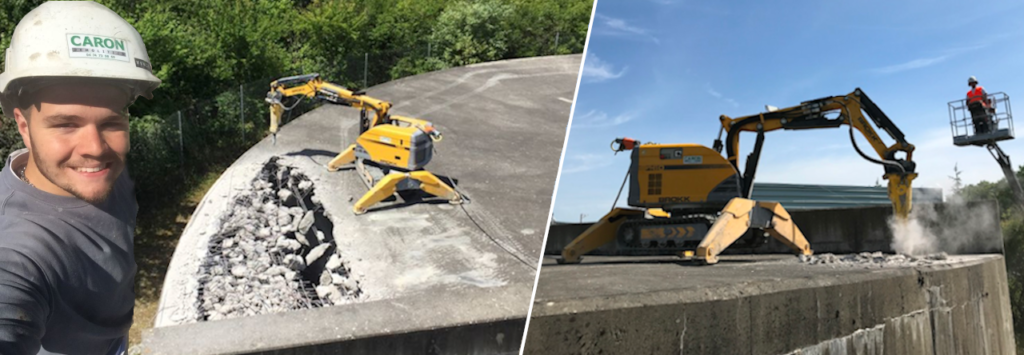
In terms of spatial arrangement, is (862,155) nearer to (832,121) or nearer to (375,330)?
(832,121)

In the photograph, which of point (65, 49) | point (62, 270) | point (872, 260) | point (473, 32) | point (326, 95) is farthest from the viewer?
point (473, 32)

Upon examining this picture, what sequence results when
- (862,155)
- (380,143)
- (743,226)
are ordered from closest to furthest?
(743,226), (862,155), (380,143)

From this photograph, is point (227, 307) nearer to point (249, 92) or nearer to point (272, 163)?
point (249, 92)

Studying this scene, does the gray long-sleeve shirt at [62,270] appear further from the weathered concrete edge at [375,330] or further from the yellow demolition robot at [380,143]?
the yellow demolition robot at [380,143]

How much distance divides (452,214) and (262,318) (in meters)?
6.37

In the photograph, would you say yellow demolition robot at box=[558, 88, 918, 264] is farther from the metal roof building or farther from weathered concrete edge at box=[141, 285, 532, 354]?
the metal roof building

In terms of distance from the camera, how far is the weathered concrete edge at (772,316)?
70.9 inches

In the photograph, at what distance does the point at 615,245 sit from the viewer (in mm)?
6695

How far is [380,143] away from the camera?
858cm

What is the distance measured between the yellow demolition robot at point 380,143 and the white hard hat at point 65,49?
6.64 m

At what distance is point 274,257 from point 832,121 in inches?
246

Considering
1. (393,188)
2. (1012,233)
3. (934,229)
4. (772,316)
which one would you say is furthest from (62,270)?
(1012,233)

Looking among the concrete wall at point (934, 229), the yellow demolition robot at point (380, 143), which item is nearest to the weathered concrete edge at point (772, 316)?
the concrete wall at point (934, 229)

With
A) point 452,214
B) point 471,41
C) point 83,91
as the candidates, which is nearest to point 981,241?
point 452,214
